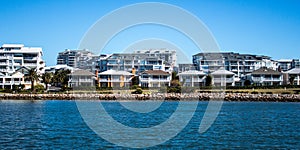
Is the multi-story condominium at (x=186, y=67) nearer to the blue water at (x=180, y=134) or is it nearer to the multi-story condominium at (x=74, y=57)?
the multi-story condominium at (x=74, y=57)

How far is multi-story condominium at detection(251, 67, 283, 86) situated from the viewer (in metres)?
95.8

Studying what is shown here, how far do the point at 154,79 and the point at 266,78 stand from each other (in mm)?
24685

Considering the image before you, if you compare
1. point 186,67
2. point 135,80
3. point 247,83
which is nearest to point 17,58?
point 135,80

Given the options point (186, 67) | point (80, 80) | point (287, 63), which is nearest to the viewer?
point (80, 80)

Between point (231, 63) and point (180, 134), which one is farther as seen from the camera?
point (231, 63)

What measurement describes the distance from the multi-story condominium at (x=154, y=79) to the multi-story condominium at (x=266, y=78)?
18941mm

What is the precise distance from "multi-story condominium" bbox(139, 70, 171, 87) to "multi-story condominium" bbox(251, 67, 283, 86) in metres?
18.9

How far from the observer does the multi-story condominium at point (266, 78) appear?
95.8 m

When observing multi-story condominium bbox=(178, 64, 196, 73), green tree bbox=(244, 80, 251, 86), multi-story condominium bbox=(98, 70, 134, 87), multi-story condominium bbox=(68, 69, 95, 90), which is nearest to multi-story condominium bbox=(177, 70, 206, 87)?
green tree bbox=(244, 80, 251, 86)

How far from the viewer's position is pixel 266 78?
96.1 m

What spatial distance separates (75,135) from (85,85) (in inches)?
2655

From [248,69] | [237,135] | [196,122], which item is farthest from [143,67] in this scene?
[237,135]

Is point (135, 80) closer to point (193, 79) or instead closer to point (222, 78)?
point (193, 79)

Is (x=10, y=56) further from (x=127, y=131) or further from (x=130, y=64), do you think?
(x=127, y=131)
